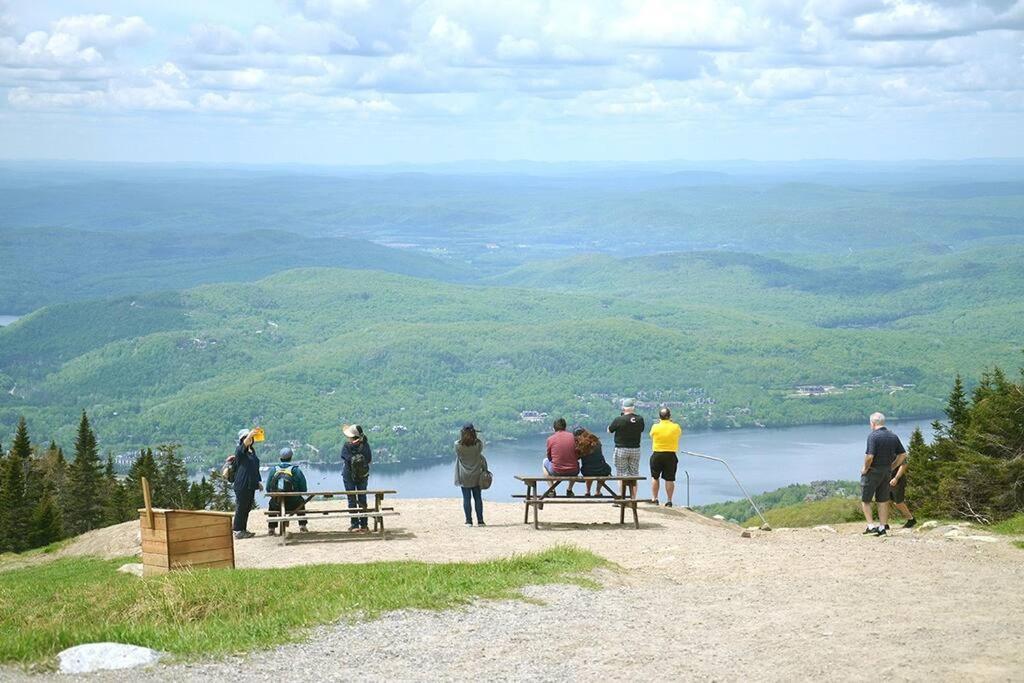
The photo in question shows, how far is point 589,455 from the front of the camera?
23.9 m

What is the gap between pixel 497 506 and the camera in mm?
25859

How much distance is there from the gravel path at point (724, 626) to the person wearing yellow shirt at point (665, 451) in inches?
170

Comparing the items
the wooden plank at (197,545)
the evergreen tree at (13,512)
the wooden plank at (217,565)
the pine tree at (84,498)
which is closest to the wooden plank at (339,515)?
the wooden plank at (197,545)

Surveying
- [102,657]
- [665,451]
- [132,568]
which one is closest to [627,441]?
[665,451]

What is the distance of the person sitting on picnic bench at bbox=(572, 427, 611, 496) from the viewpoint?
2367 cm

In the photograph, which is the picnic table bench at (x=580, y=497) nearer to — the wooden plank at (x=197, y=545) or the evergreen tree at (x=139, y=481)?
the wooden plank at (x=197, y=545)

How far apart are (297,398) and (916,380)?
90452 mm

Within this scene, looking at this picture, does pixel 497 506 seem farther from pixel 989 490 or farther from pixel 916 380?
pixel 916 380

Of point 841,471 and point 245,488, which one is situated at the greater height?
point 245,488

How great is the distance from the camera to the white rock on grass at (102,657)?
1133cm

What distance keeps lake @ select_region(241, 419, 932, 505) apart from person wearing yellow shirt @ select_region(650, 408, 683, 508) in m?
82.6

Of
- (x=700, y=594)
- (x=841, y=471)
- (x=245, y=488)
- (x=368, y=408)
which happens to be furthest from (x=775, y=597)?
(x=368, y=408)

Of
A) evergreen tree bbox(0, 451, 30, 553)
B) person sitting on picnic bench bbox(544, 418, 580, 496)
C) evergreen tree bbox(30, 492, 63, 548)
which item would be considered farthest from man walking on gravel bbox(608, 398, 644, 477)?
evergreen tree bbox(0, 451, 30, 553)

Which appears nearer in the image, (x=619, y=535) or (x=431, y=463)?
(x=619, y=535)
